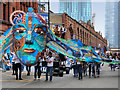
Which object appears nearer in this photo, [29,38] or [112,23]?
[29,38]

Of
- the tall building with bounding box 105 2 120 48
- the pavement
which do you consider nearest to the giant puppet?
the pavement

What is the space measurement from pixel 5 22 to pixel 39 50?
66.9ft

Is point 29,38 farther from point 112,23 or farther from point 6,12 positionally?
point 112,23

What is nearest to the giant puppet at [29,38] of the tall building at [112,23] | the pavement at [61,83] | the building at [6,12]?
the pavement at [61,83]

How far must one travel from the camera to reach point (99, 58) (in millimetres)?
15781

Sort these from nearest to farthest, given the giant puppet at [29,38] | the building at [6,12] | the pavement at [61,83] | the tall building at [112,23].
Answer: the pavement at [61,83] → the giant puppet at [29,38] → the building at [6,12] → the tall building at [112,23]

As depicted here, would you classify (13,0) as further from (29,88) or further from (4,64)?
(29,88)

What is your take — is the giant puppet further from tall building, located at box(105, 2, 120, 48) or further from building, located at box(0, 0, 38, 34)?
tall building, located at box(105, 2, 120, 48)

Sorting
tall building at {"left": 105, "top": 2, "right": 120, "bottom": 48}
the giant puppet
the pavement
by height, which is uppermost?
tall building at {"left": 105, "top": 2, "right": 120, "bottom": 48}

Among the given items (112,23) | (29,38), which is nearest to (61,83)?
(29,38)

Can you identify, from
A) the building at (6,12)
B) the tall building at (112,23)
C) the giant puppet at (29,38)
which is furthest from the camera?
the tall building at (112,23)

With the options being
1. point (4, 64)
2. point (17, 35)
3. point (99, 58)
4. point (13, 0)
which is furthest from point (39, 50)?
point (13, 0)

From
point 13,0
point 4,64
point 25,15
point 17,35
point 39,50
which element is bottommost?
point 4,64

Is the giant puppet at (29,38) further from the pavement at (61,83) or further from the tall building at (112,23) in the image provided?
the tall building at (112,23)
